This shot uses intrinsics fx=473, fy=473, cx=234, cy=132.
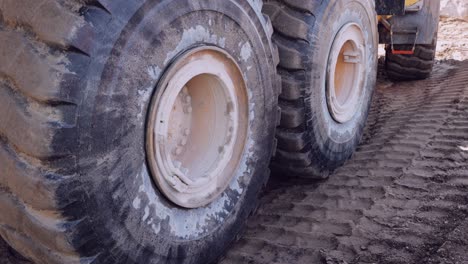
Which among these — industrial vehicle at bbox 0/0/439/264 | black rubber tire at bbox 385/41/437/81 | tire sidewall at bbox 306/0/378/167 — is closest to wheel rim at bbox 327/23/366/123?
tire sidewall at bbox 306/0/378/167

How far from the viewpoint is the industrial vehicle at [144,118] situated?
47.7 inches

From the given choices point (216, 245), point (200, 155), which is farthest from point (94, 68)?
point (216, 245)

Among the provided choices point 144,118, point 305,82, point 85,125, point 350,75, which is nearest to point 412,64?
point 350,75

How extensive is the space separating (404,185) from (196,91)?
3.83 feet

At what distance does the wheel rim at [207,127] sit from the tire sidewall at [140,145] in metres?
0.05

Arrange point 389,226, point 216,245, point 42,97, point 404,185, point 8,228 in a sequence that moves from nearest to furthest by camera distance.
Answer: point 42,97 < point 8,228 < point 216,245 < point 389,226 < point 404,185

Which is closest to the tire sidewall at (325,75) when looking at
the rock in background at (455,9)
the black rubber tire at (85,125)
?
the black rubber tire at (85,125)

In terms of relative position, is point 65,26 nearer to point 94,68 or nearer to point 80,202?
point 94,68

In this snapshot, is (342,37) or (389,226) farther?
(342,37)

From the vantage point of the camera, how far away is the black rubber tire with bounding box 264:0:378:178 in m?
2.22

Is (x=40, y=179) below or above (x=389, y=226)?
above

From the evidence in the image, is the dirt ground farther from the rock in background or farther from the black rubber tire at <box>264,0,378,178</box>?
the rock in background

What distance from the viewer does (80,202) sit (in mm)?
1252

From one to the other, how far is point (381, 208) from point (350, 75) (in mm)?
1035
